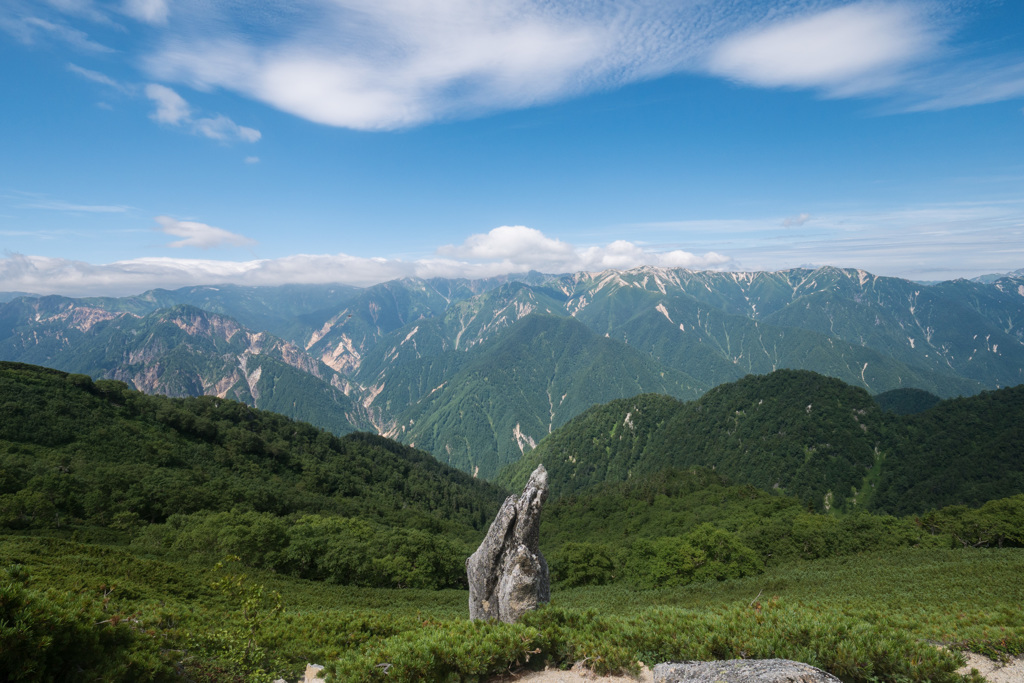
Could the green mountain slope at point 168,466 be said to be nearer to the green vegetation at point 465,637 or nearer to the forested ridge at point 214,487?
the forested ridge at point 214,487

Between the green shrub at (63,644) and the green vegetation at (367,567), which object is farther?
the green vegetation at (367,567)

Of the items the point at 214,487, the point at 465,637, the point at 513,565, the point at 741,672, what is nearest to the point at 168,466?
the point at 214,487

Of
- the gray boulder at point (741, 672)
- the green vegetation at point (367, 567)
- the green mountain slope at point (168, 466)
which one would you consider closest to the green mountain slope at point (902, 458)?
the green vegetation at point (367, 567)

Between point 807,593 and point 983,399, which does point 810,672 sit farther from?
point 983,399

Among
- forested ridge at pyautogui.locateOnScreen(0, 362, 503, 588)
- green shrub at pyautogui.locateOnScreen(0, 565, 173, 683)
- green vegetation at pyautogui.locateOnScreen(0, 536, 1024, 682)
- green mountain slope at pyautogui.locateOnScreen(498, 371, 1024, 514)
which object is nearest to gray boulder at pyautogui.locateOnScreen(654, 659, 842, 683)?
green vegetation at pyautogui.locateOnScreen(0, 536, 1024, 682)

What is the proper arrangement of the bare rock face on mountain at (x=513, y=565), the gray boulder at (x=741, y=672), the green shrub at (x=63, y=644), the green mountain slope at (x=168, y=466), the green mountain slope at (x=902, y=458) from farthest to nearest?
the green mountain slope at (x=902, y=458) → the green mountain slope at (x=168, y=466) → the bare rock face on mountain at (x=513, y=565) → the gray boulder at (x=741, y=672) → the green shrub at (x=63, y=644)

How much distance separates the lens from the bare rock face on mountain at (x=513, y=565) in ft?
70.7

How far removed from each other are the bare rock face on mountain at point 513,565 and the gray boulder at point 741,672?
27.9ft

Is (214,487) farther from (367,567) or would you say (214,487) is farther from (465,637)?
(465,637)

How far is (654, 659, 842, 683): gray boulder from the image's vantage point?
12.1 meters

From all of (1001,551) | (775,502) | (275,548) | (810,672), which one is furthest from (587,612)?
(775,502)

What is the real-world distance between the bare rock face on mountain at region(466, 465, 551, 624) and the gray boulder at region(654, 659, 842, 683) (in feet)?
27.9

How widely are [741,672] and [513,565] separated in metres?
11.7

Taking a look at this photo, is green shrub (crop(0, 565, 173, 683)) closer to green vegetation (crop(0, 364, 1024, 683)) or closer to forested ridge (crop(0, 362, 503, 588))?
green vegetation (crop(0, 364, 1024, 683))
